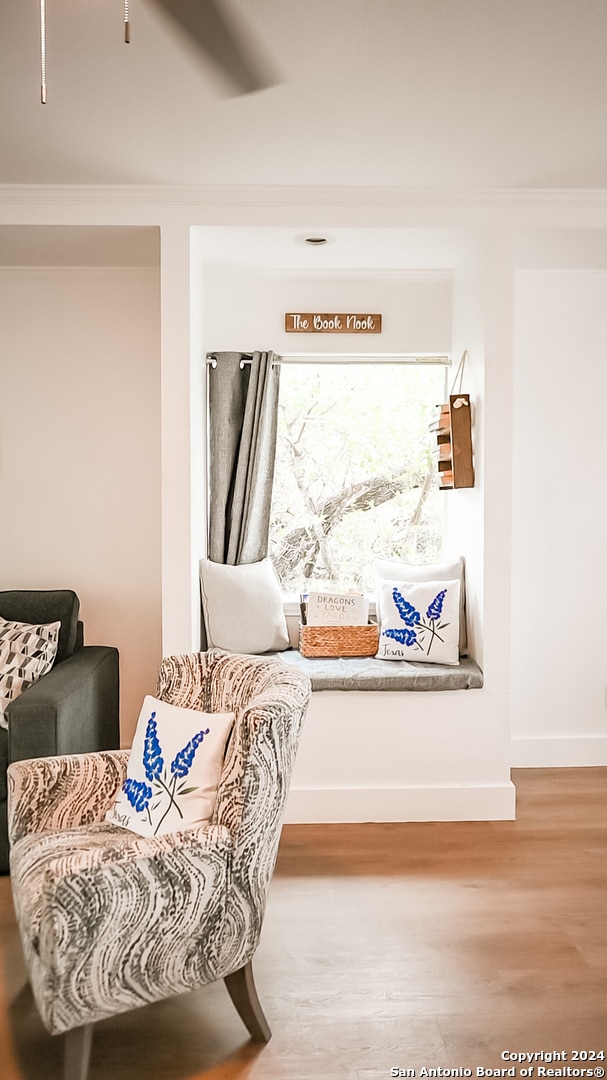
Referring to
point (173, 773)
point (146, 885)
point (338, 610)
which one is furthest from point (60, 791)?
point (338, 610)

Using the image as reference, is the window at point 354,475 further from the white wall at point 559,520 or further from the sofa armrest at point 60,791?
the sofa armrest at point 60,791

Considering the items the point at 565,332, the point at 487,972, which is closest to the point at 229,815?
the point at 487,972

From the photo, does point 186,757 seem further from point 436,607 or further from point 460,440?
point 460,440

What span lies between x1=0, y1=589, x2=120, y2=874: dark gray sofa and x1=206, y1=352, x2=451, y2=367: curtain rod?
4.99 ft

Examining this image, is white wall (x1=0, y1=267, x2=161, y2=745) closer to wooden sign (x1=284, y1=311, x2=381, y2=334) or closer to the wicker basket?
wooden sign (x1=284, y1=311, x2=381, y2=334)

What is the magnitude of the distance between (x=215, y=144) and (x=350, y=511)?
1.88 metres

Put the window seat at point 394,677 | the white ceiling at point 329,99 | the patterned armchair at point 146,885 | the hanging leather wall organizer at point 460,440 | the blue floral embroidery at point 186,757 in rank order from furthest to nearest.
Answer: the hanging leather wall organizer at point 460,440
the window seat at point 394,677
the blue floral embroidery at point 186,757
the white ceiling at point 329,99
the patterned armchair at point 146,885

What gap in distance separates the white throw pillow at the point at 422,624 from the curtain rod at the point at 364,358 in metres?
1.15

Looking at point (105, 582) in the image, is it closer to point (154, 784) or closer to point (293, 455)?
point (293, 455)

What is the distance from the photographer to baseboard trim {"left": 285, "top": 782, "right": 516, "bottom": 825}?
11.5 feet

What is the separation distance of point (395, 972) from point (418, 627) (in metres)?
1.53

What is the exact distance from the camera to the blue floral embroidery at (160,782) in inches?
89.2

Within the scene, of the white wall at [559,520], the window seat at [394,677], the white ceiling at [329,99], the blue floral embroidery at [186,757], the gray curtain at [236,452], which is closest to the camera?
the white ceiling at [329,99]

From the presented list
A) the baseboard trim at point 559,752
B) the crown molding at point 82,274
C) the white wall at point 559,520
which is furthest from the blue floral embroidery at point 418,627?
the crown molding at point 82,274
